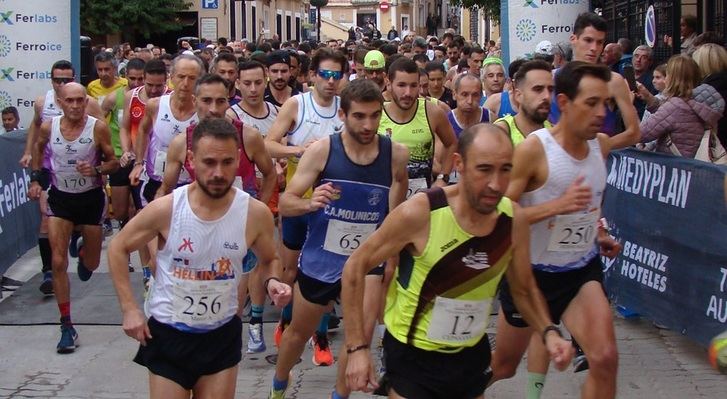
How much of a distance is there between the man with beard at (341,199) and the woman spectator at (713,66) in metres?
4.03

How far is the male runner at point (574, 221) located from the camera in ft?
17.5

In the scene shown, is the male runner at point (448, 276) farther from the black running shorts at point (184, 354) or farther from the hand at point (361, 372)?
the black running shorts at point (184, 354)

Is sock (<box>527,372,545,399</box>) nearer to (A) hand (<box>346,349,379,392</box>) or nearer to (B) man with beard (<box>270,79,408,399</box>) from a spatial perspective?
(B) man with beard (<box>270,79,408,399</box>)

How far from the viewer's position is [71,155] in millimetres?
8711

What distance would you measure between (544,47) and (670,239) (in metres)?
3.44

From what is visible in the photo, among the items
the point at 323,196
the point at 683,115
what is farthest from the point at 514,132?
the point at 683,115

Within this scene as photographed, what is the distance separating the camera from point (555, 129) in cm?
559

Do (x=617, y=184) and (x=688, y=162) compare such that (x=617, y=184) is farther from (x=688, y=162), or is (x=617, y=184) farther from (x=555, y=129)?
(x=555, y=129)

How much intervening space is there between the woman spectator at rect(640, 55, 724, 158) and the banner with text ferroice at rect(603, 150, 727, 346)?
219 mm

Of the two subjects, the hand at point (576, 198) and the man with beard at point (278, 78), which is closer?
the hand at point (576, 198)

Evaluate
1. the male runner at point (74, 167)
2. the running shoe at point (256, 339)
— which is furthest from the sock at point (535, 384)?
the male runner at point (74, 167)

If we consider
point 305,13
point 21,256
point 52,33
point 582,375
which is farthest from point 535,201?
point 305,13

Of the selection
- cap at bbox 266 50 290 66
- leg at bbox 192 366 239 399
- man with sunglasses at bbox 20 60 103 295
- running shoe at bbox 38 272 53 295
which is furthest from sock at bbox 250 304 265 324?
leg at bbox 192 366 239 399

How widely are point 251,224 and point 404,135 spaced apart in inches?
110
